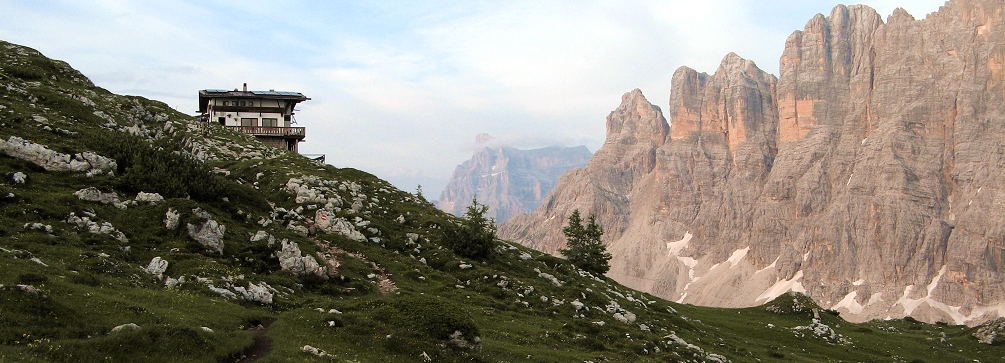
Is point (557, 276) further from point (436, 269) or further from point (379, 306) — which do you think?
point (379, 306)

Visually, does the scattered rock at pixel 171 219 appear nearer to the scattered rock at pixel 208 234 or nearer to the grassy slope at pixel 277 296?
the grassy slope at pixel 277 296

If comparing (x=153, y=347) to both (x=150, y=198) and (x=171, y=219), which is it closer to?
(x=171, y=219)

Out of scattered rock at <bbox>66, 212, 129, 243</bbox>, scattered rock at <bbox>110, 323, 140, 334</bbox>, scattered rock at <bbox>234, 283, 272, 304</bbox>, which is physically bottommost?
scattered rock at <bbox>234, 283, 272, 304</bbox>

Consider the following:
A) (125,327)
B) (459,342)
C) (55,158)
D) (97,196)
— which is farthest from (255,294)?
(55,158)

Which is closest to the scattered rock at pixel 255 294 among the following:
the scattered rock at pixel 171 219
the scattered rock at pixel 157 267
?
the scattered rock at pixel 157 267

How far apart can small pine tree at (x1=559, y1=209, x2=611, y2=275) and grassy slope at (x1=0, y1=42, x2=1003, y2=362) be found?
8.60 meters

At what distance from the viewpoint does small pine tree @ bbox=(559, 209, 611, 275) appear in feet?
198

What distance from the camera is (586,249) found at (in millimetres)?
63562

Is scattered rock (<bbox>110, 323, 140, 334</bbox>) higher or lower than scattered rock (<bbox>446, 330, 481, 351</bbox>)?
higher

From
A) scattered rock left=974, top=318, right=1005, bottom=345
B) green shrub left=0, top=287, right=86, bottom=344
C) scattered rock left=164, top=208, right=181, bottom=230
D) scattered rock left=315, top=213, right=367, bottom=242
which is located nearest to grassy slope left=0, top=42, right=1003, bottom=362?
green shrub left=0, top=287, right=86, bottom=344

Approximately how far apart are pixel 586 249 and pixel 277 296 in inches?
1565

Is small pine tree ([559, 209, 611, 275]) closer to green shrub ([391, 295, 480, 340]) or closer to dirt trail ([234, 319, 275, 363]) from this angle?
green shrub ([391, 295, 480, 340])

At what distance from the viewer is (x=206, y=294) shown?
26.1 meters

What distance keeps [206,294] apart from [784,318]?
51.9m
